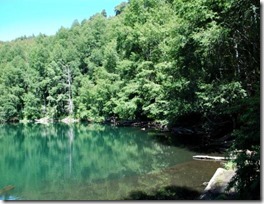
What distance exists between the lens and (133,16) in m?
23.9

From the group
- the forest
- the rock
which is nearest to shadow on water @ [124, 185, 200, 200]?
the rock

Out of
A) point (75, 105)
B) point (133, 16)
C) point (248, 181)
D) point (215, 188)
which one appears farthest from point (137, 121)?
point (248, 181)

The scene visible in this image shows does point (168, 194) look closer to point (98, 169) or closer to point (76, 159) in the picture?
point (98, 169)

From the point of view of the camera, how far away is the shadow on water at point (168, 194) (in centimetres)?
724

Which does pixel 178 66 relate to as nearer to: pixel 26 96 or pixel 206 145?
pixel 206 145

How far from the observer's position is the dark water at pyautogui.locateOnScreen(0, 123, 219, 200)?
8.52 meters

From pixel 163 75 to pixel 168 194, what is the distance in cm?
1004

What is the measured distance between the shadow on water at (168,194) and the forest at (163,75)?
204 centimetres

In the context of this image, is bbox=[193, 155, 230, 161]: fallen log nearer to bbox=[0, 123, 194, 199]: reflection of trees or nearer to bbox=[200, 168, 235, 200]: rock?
bbox=[0, 123, 194, 199]: reflection of trees

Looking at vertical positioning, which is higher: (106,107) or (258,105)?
(106,107)

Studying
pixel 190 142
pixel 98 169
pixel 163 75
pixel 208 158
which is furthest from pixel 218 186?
pixel 163 75

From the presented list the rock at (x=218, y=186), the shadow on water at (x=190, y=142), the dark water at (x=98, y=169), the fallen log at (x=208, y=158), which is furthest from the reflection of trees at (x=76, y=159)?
the rock at (x=218, y=186)

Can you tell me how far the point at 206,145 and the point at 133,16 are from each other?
13.3 metres

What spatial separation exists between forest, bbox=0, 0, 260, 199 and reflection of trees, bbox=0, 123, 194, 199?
7.58 ft
